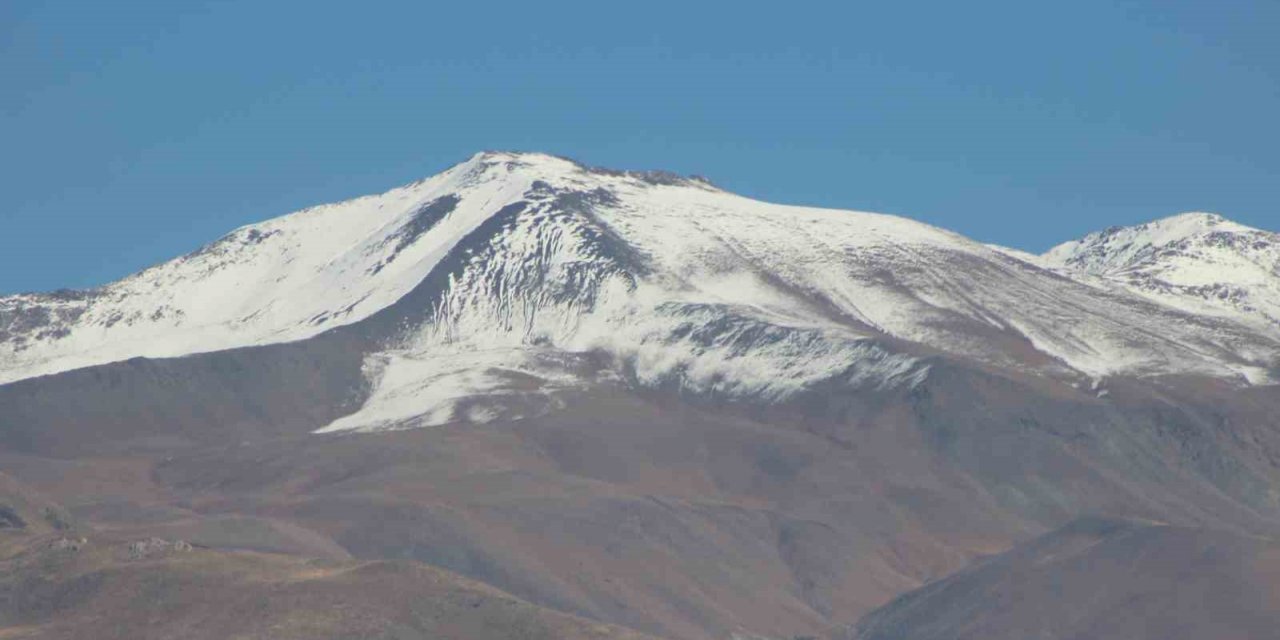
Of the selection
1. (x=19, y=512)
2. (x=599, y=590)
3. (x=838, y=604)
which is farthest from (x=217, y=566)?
(x=838, y=604)

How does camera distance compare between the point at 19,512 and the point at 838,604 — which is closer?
the point at 19,512

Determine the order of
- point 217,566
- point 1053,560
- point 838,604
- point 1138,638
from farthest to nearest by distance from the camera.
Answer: point 838,604 < point 1053,560 < point 1138,638 < point 217,566

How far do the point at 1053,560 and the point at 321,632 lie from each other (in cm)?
7192

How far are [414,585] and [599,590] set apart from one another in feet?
190

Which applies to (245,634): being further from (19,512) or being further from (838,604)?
(838,604)

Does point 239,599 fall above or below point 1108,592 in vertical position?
above

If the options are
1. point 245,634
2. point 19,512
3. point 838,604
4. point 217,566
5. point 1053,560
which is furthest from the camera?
point 838,604

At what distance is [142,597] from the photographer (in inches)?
5059

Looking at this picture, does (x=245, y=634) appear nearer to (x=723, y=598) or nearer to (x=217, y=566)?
(x=217, y=566)

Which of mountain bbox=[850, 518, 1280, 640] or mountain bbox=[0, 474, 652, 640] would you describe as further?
mountain bbox=[850, 518, 1280, 640]

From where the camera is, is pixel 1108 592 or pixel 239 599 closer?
pixel 239 599

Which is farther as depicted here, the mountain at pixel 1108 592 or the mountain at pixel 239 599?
the mountain at pixel 1108 592

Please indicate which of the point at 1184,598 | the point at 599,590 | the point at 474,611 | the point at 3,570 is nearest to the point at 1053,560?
the point at 1184,598

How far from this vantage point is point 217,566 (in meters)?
132
